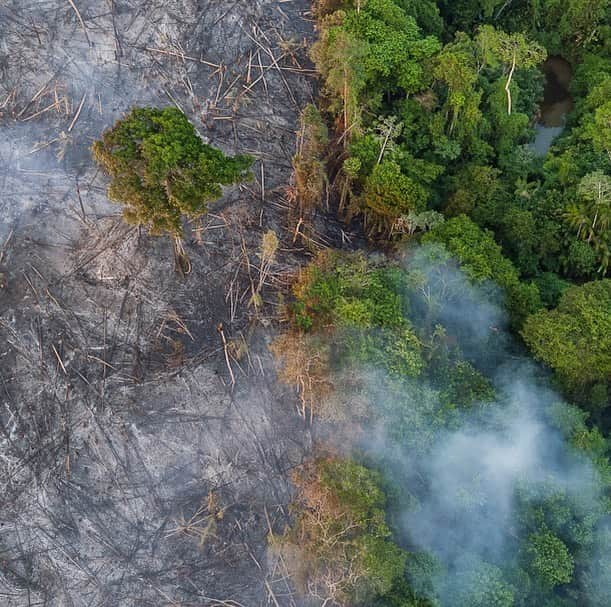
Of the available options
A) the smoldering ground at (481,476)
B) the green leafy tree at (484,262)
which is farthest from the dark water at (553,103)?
the smoldering ground at (481,476)

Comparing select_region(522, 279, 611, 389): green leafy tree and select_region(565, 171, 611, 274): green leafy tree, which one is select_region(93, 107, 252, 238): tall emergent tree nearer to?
select_region(522, 279, 611, 389): green leafy tree

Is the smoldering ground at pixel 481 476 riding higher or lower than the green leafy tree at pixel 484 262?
lower

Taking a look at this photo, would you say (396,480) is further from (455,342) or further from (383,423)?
(455,342)

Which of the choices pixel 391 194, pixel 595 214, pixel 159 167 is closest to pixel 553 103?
pixel 595 214

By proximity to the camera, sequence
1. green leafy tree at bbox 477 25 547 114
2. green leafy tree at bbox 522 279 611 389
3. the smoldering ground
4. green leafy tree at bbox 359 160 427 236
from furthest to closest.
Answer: green leafy tree at bbox 477 25 547 114 → green leafy tree at bbox 359 160 427 236 → green leafy tree at bbox 522 279 611 389 → the smoldering ground

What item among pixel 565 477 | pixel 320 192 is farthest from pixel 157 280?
pixel 565 477

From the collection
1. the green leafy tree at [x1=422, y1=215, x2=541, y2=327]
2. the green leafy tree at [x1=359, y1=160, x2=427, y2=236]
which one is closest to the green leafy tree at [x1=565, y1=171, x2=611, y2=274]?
the green leafy tree at [x1=422, y1=215, x2=541, y2=327]

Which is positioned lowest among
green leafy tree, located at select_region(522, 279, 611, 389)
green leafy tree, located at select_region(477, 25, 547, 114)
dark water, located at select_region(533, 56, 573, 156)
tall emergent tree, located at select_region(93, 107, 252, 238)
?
green leafy tree, located at select_region(522, 279, 611, 389)

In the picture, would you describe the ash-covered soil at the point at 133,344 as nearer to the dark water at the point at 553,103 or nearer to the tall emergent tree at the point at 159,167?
the tall emergent tree at the point at 159,167
